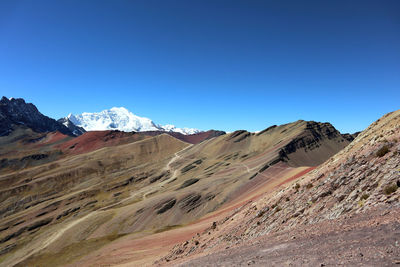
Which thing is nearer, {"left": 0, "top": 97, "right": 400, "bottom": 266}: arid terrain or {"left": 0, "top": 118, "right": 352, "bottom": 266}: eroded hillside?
{"left": 0, "top": 97, "right": 400, "bottom": 266}: arid terrain

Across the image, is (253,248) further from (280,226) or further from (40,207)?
(40,207)

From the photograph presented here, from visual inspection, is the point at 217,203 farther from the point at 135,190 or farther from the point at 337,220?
the point at 135,190

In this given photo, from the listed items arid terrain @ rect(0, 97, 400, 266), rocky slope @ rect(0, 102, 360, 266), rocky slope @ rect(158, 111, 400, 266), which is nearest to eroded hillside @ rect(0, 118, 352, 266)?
rocky slope @ rect(0, 102, 360, 266)

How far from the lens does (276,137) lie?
381 feet

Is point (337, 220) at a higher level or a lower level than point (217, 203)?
higher

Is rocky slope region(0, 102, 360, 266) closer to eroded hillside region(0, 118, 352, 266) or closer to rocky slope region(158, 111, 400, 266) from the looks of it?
eroded hillside region(0, 118, 352, 266)

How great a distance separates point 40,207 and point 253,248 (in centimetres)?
9993

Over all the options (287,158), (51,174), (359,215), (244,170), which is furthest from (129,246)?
(51,174)

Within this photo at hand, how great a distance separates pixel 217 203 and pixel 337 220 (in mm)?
48549

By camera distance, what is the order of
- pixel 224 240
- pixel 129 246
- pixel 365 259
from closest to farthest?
pixel 365 259
pixel 224 240
pixel 129 246

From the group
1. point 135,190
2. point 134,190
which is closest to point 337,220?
point 135,190

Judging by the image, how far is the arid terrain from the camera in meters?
12.6

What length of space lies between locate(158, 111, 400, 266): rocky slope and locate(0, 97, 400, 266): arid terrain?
0.09 meters

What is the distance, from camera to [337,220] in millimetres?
13523
